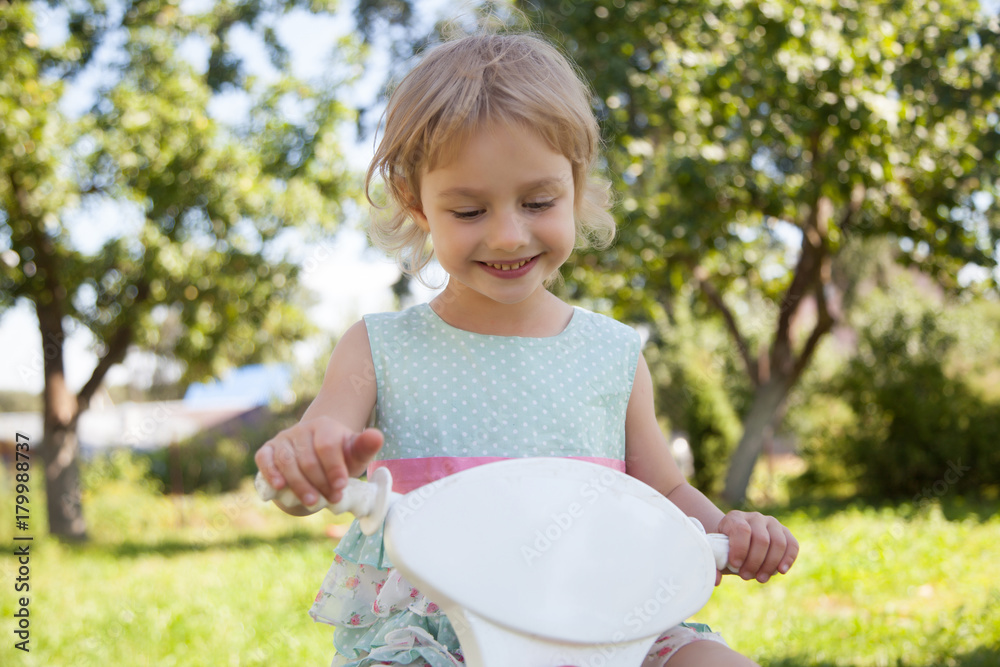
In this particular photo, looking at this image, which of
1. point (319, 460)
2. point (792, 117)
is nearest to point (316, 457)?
point (319, 460)

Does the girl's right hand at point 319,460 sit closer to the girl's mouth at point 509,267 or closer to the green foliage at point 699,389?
the girl's mouth at point 509,267

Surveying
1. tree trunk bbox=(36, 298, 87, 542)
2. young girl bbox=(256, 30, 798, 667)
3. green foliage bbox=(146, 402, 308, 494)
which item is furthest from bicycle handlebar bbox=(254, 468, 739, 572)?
green foliage bbox=(146, 402, 308, 494)

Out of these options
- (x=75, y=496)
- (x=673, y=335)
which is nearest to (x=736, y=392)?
(x=673, y=335)

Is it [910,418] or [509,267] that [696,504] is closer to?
[509,267]

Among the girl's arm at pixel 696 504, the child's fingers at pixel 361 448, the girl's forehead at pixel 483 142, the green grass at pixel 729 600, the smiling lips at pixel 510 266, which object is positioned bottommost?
the green grass at pixel 729 600

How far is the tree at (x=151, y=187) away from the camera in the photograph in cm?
849

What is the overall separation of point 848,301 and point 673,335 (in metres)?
6.25

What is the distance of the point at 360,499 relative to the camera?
2.88 feet

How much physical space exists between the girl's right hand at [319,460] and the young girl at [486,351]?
0.90 ft

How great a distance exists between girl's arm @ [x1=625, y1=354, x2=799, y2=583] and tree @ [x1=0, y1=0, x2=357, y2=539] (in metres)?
7.35

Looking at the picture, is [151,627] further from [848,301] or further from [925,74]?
[848,301]

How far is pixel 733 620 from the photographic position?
394 cm

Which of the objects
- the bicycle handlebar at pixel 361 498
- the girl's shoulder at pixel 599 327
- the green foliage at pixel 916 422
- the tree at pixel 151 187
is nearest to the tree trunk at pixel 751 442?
the green foliage at pixel 916 422

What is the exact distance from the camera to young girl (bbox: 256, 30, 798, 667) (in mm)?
1224
